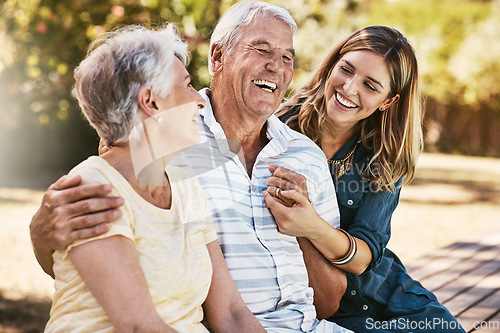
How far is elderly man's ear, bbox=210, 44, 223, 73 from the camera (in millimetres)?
2203

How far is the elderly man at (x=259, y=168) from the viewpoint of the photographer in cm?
198

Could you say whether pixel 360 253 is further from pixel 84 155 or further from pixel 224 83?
pixel 84 155

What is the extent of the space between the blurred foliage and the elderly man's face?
1.20 m

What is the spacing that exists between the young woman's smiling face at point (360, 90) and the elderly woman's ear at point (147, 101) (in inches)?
44.9

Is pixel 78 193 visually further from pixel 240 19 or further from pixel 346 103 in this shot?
pixel 346 103

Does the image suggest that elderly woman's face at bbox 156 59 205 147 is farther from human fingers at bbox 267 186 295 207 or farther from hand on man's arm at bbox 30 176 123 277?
human fingers at bbox 267 186 295 207

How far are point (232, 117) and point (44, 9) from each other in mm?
4275

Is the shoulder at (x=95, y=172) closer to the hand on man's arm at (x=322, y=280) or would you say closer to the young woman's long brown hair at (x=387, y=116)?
the hand on man's arm at (x=322, y=280)

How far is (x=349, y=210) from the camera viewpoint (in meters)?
2.47

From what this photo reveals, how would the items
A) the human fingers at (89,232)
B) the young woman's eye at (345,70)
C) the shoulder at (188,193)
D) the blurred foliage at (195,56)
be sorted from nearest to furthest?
1. the human fingers at (89,232)
2. the shoulder at (188,193)
3. the young woman's eye at (345,70)
4. the blurred foliage at (195,56)

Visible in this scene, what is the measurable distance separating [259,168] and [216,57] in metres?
0.46

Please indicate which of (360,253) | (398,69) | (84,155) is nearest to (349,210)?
(360,253)

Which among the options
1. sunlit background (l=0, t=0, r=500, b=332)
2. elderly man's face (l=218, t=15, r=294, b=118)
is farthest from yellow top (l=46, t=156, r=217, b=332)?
sunlit background (l=0, t=0, r=500, b=332)

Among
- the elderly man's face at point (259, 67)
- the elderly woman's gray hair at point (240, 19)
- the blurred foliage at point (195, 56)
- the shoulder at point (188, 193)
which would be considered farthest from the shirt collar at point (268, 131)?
the blurred foliage at point (195, 56)
